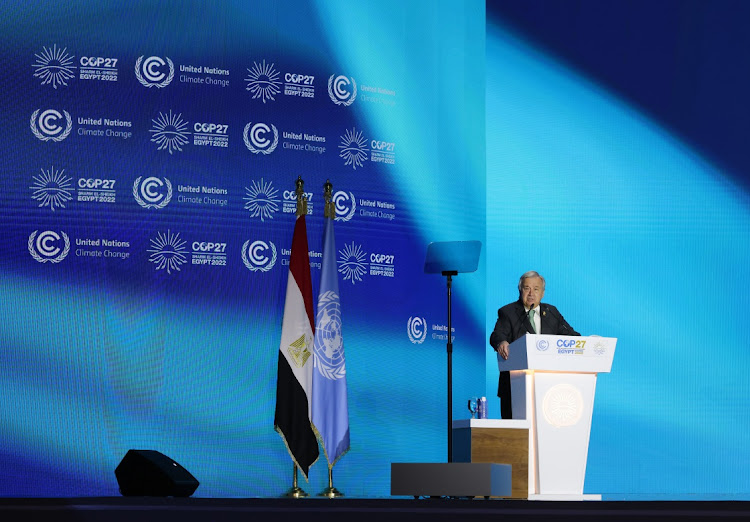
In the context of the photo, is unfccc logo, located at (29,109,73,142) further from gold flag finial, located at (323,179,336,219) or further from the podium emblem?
the podium emblem

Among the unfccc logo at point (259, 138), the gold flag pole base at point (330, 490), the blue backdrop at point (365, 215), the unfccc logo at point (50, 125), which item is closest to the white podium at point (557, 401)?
the gold flag pole base at point (330, 490)

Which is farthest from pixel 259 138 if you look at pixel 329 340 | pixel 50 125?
pixel 329 340

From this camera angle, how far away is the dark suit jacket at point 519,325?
5996mm

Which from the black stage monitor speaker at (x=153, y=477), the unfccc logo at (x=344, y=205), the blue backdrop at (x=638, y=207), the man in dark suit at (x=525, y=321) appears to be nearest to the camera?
the black stage monitor speaker at (x=153, y=477)

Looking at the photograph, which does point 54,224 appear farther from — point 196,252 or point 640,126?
point 640,126

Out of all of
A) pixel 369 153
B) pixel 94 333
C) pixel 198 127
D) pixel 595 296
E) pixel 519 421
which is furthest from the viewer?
pixel 595 296

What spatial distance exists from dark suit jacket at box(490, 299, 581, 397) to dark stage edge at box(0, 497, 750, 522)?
3371 mm

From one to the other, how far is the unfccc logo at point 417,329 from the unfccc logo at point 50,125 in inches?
108

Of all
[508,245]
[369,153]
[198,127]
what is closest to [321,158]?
[369,153]

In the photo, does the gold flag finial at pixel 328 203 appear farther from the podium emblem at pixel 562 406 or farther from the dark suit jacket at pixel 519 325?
the podium emblem at pixel 562 406

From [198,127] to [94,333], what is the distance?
155 centimetres

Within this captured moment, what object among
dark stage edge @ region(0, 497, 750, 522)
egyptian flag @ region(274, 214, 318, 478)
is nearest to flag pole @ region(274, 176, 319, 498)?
egyptian flag @ region(274, 214, 318, 478)

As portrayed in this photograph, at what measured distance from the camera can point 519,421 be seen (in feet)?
16.7

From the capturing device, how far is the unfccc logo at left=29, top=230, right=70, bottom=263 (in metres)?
6.18
